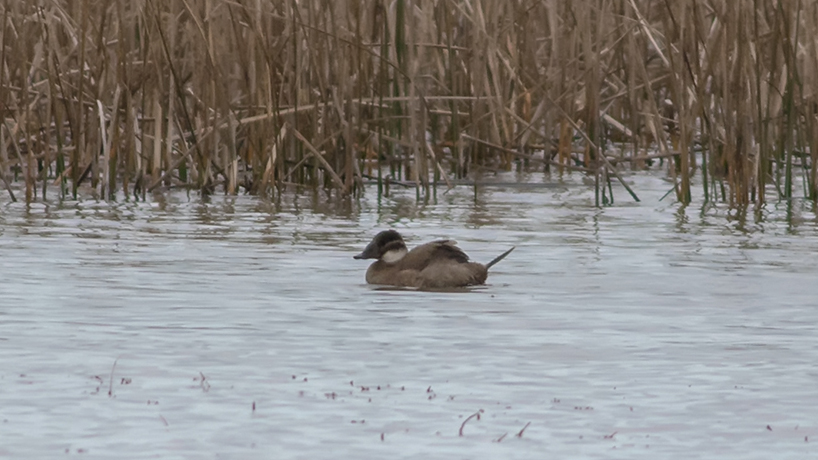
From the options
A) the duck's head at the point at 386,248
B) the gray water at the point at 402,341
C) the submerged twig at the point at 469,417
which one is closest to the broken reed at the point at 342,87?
the gray water at the point at 402,341

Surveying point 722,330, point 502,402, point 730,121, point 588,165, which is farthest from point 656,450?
point 588,165

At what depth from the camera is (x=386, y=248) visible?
8062mm

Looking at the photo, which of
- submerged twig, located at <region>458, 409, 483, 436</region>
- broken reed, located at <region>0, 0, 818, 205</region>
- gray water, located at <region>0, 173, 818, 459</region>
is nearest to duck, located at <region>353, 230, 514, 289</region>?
gray water, located at <region>0, 173, 818, 459</region>

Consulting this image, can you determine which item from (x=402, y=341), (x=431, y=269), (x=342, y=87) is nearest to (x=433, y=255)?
(x=431, y=269)

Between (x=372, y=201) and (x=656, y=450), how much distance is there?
7259 millimetres

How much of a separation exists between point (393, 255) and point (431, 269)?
1.11 ft

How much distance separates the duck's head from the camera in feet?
26.3

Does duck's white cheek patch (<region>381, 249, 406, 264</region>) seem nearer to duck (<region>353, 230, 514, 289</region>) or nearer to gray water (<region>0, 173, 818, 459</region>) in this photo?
duck (<region>353, 230, 514, 289</region>)

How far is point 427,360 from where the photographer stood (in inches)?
218

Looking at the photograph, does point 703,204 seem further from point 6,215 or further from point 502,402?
point 502,402

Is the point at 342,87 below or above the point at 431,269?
above

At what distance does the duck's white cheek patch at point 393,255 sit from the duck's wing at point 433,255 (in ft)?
0.25

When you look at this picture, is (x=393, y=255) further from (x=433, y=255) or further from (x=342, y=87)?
(x=342, y=87)

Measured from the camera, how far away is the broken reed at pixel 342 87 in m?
10.1
